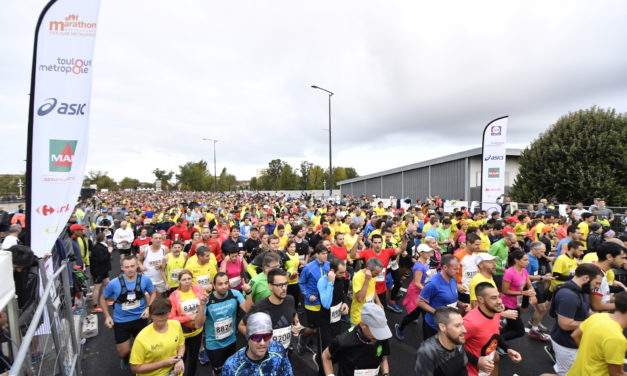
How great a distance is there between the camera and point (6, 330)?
8.46ft

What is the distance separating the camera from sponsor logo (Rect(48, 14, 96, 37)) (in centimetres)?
377

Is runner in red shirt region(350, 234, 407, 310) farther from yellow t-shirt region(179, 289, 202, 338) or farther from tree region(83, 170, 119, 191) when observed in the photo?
tree region(83, 170, 119, 191)

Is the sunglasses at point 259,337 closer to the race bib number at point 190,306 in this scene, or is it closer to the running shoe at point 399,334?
the race bib number at point 190,306

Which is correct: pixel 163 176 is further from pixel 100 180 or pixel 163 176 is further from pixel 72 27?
pixel 72 27

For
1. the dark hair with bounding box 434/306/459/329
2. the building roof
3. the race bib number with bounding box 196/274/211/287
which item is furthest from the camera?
the building roof

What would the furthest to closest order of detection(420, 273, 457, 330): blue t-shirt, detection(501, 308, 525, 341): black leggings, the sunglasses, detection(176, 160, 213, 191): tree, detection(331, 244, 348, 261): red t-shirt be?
detection(176, 160, 213, 191): tree → detection(331, 244, 348, 261): red t-shirt → detection(501, 308, 525, 341): black leggings → detection(420, 273, 457, 330): blue t-shirt → the sunglasses

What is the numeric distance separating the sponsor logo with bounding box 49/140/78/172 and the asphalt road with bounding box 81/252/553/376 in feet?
10.1

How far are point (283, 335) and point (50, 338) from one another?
2.46 m

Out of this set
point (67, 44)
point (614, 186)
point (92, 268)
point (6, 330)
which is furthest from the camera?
point (614, 186)

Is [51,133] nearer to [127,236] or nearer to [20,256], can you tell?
[20,256]

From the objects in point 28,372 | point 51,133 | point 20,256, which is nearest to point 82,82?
point 51,133

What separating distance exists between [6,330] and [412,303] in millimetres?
5084

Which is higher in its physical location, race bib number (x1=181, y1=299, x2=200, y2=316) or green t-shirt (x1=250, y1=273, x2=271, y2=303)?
green t-shirt (x1=250, y1=273, x2=271, y2=303)

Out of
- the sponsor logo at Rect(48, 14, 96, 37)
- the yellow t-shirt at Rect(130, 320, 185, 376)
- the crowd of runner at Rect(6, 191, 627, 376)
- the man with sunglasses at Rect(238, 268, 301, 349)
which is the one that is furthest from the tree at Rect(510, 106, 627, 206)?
the sponsor logo at Rect(48, 14, 96, 37)
